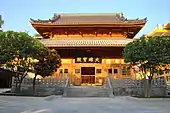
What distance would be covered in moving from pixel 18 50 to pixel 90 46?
9.78m

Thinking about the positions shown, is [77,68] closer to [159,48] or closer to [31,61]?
[31,61]

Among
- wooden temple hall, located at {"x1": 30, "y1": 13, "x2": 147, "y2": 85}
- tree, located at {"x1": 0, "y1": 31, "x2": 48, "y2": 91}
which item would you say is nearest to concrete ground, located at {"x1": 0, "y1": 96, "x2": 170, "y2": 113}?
tree, located at {"x1": 0, "y1": 31, "x2": 48, "y2": 91}

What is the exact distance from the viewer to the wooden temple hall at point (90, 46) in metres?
28.1

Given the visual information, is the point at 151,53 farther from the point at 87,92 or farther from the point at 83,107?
the point at 83,107

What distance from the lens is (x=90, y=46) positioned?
27.5 metres

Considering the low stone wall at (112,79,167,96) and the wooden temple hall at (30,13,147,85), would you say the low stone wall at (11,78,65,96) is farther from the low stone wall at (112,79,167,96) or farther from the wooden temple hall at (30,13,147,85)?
the low stone wall at (112,79,167,96)

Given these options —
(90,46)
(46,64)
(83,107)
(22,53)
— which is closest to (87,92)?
(46,64)

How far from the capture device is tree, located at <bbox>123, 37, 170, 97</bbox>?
61.0ft

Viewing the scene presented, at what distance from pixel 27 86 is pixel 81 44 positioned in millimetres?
7546

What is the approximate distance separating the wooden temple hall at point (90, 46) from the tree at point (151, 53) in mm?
8156

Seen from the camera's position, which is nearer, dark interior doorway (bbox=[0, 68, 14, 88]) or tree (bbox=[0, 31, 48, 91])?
tree (bbox=[0, 31, 48, 91])

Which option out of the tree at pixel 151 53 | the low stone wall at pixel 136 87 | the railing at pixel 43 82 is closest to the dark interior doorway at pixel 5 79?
the railing at pixel 43 82

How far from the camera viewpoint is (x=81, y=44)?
90.7 ft

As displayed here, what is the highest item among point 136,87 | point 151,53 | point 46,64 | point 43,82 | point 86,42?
point 86,42
